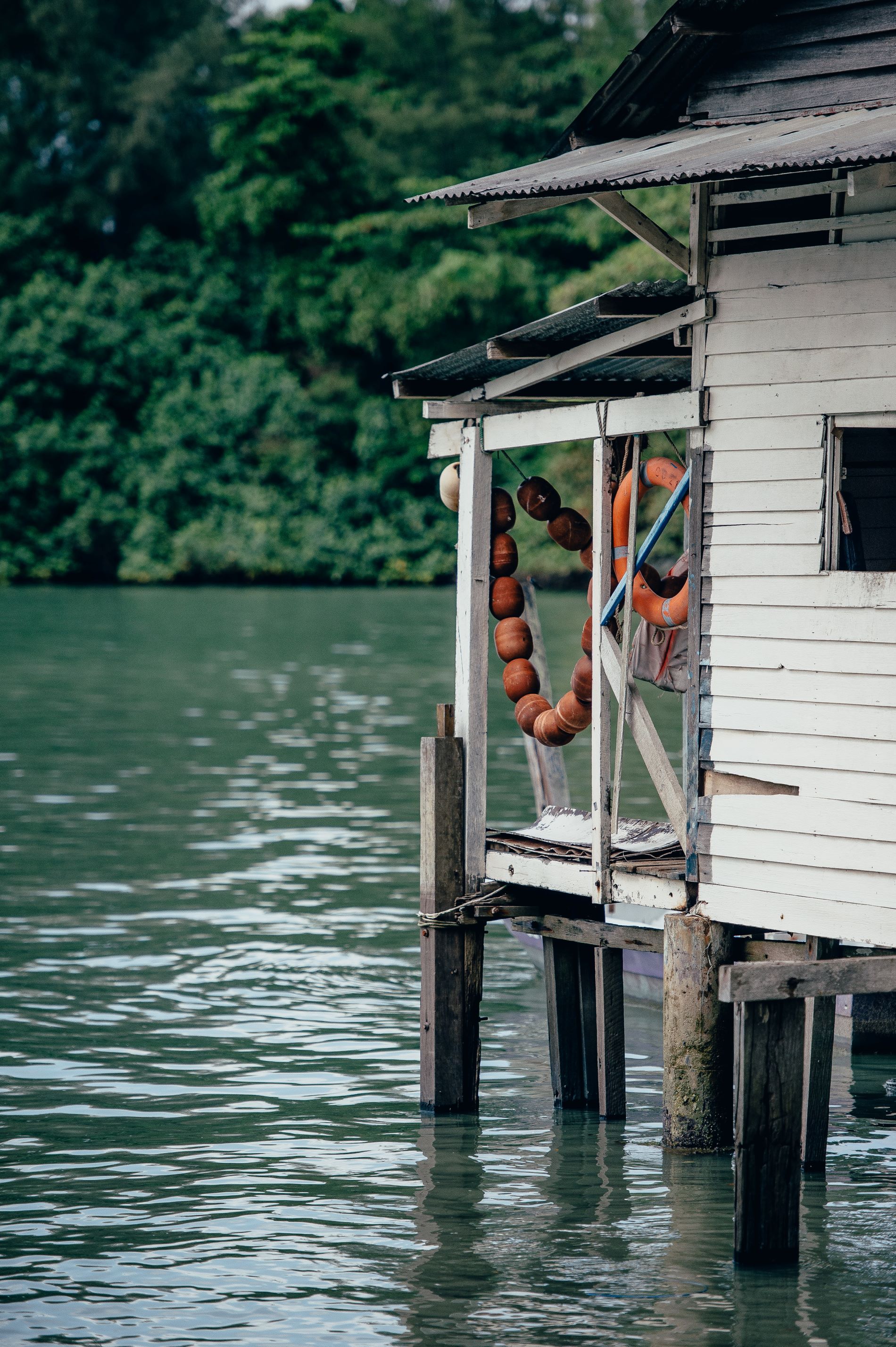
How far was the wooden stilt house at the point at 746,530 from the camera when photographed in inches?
304

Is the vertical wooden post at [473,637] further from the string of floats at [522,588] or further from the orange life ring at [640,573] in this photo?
the orange life ring at [640,573]

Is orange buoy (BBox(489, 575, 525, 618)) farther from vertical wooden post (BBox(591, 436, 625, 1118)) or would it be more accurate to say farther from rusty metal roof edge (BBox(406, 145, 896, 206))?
rusty metal roof edge (BBox(406, 145, 896, 206))

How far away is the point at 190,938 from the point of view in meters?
14.9

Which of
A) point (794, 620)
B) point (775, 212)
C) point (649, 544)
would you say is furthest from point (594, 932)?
point (775, 212)

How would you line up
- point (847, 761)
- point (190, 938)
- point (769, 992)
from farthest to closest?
point (190, 938) → point (847, 761) → point (769, 992)

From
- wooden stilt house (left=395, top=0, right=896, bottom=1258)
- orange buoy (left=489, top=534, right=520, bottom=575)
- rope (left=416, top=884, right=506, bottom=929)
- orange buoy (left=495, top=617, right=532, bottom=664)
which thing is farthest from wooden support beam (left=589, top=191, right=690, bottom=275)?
rope (left=416, top=884, right=506, bottom=929)

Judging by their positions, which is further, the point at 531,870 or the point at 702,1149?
the point at 531,870

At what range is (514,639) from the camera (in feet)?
32.8

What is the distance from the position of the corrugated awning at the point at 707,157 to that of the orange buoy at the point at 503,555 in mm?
1741

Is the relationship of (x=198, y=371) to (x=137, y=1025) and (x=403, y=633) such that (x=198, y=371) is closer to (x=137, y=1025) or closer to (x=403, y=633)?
(x=403, y=633)

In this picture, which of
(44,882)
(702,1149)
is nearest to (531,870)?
(702,1149)

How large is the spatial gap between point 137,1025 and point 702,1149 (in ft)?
15.3

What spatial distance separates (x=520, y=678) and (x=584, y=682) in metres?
0.67

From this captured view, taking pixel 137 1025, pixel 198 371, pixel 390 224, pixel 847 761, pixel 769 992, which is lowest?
pixel 137 1025
